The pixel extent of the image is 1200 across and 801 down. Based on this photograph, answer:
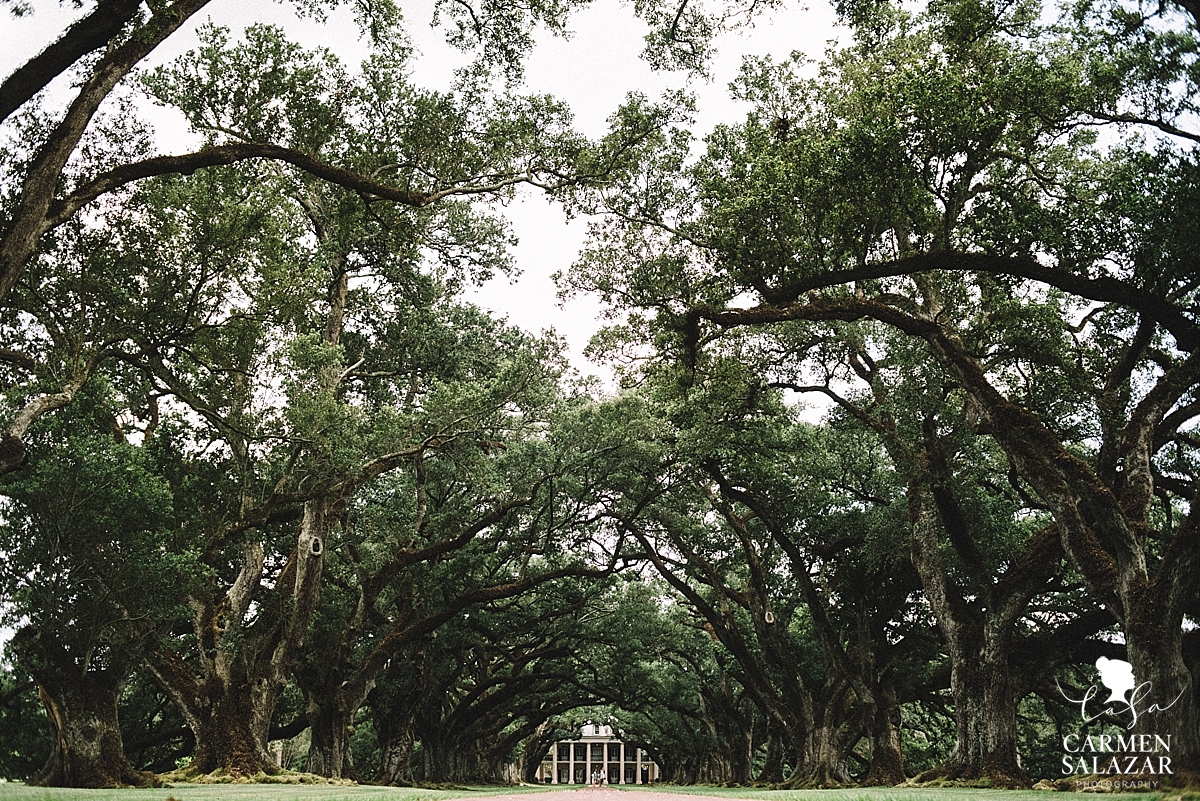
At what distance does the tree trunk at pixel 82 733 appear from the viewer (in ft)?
47.3

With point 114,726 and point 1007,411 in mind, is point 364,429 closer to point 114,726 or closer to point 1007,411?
point 114,726

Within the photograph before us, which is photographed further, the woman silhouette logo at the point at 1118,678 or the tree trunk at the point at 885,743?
the tree trunk at the point at 885,743

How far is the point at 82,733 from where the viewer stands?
14641 millimetres

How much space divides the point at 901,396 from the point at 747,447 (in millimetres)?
5243

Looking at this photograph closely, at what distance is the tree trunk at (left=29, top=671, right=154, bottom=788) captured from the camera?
14422 mm

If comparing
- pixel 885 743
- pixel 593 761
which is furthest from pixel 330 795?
pixel 593 761

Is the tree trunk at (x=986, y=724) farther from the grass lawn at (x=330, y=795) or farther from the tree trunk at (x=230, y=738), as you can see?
the tree trunk at (x=230, y=738)

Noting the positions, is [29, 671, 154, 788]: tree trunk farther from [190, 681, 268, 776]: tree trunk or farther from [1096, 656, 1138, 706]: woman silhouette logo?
[1096, 656, 1138, 706]: woman silhouette logo

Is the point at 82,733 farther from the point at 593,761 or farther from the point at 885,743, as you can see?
the point at 593,761

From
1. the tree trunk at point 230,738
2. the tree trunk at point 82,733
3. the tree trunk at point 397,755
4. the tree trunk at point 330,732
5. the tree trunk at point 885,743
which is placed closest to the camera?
the tree trunk at point 82,733

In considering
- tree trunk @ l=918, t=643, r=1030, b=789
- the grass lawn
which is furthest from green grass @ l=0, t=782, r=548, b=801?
tree trunk @ l=918, t=643, r=1030, b=789

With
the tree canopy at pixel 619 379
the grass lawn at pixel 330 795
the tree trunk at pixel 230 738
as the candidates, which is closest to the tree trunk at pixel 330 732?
the tree canopy at pixel 619 379

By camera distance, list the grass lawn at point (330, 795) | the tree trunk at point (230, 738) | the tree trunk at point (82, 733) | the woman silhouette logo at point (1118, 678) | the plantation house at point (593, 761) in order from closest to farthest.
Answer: the grass lawn at point (330, 795), the woman silhouette logo at point (1118, 678), the tree trunk at point (82, 733), the tree trunk at point (230, 738), the plantation house at point (593, 761)

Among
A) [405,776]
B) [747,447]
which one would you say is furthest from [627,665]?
[747,447]
